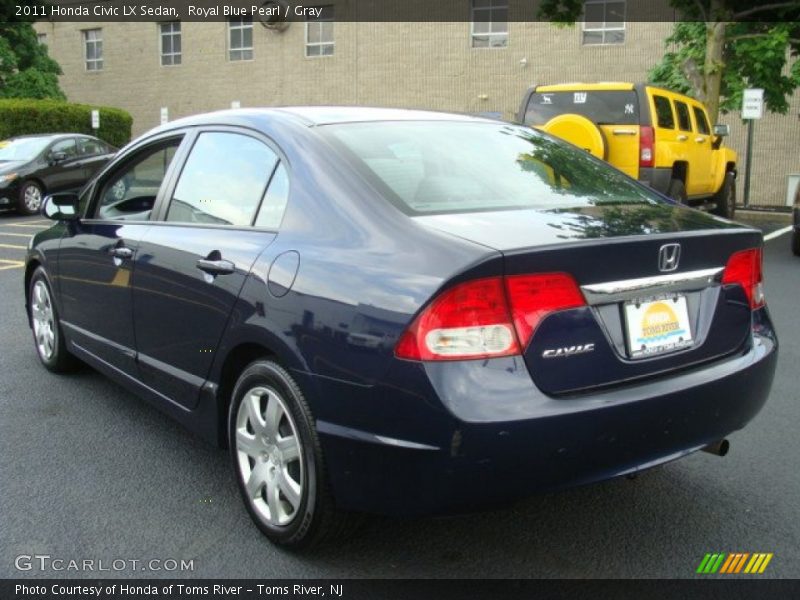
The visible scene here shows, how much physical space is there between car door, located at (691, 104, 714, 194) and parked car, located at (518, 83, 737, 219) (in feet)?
0.30

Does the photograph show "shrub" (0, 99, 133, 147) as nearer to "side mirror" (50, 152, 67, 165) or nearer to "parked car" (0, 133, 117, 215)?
"parked car" (0, 133, 117, 215)

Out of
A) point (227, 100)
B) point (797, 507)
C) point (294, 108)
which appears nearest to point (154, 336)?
point (294, 108)

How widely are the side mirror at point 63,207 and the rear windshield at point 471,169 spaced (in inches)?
79.5

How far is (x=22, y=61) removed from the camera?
30859 millimetres

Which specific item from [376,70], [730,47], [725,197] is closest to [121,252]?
[725,197]

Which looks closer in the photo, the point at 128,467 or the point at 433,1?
the point at 128,467

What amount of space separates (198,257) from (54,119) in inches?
1031

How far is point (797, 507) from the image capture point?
337 centimetres

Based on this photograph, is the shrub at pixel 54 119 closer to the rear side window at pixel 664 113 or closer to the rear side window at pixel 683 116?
the rear side window at pixel 683 116

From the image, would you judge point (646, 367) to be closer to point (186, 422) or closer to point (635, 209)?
point (635, 209)

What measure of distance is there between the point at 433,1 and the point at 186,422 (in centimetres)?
2505

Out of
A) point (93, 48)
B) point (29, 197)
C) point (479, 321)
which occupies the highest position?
point (93, 48)

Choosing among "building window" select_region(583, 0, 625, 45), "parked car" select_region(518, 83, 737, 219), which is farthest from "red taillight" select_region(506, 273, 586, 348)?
"building window" select_region(583, 0, 625, 45)

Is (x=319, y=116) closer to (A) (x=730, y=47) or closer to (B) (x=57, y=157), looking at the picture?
(B) (x=57, y=157)
